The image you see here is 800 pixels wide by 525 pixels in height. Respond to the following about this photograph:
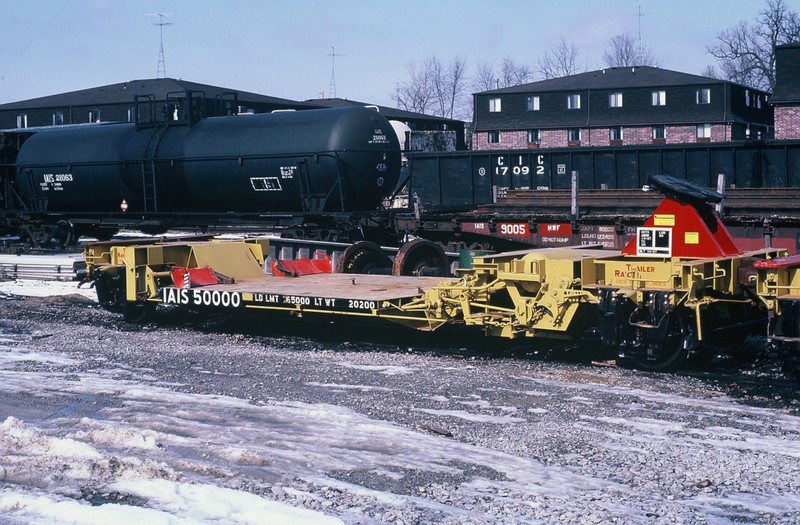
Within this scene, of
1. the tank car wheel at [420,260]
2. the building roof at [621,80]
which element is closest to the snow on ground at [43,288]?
the tank car wheel at [420,260]

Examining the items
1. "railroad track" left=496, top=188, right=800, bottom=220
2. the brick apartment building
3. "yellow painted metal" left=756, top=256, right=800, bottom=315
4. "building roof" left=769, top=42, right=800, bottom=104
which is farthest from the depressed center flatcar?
the brick apartment building

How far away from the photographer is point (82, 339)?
42.3ft

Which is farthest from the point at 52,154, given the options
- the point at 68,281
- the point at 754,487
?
the point at 754,487

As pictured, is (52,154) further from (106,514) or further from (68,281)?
(106,514)

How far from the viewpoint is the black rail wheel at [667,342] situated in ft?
32.5

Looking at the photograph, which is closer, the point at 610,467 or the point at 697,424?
the point at 610,467

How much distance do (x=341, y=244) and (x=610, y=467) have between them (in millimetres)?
11518

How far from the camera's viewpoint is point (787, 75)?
152ft

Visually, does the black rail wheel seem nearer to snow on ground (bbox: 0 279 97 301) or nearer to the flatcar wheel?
the flatcar wheel

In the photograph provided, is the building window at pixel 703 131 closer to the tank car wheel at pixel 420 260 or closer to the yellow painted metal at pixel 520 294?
the tank car wheel at pixel 420 260

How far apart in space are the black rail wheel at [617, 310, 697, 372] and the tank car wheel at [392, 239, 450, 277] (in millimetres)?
5479

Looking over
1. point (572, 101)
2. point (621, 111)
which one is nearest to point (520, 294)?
point (621, 111)

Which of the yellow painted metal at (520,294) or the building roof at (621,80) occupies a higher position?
the building roof at (621,80)

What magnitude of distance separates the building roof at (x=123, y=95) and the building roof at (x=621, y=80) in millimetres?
17004
